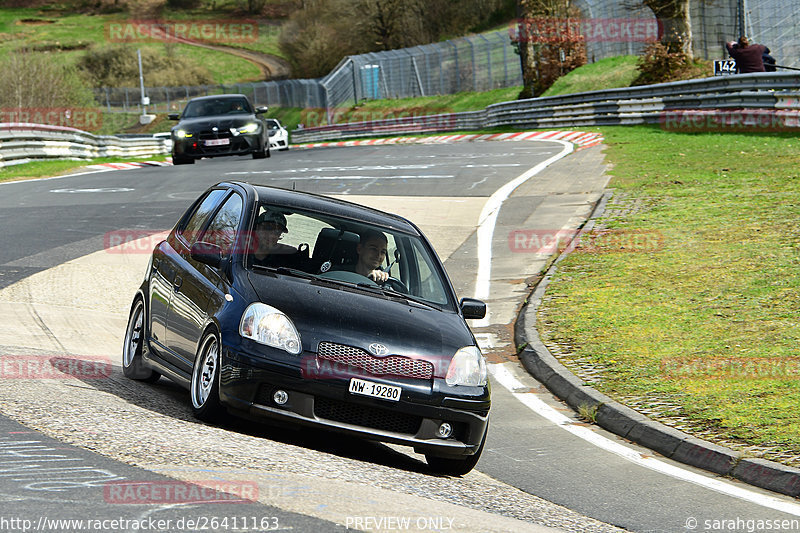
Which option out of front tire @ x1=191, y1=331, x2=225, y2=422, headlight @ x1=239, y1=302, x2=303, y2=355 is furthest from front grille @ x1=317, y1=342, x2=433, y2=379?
front tire @ x1=191, y1=331, x2=225, y2=422

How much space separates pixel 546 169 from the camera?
78.7 feet

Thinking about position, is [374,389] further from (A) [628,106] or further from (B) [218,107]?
(A) [628,106]

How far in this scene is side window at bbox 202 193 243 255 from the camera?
7668mm

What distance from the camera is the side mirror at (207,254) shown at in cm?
736

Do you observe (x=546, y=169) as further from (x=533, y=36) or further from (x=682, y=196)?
(x=533, y=36)

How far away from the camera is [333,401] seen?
649 centimetres

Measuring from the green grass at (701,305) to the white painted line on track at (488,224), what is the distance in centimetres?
94

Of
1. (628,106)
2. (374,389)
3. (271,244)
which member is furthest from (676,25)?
(374,389)

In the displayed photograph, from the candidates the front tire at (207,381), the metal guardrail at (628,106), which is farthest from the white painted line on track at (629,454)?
the metal guardrail at (628,106)

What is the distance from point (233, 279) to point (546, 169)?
57.6ft

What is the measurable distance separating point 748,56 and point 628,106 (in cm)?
598

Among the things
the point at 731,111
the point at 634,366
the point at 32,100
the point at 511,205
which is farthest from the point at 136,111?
the point at 634,366

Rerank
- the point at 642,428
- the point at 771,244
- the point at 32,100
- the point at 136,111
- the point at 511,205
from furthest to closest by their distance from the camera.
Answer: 1. the point at 136,111
2. the point at 32,100
3. the point at 511,205
4. the point at 771,244
5. the point at 642,428

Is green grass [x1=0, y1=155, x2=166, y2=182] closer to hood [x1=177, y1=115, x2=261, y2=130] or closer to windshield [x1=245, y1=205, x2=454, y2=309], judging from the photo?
hood [x1=177, y1=115, x2=261, y2=130]
